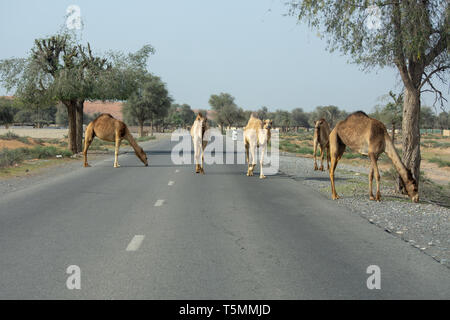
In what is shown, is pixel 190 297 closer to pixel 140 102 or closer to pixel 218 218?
pixel 218 218

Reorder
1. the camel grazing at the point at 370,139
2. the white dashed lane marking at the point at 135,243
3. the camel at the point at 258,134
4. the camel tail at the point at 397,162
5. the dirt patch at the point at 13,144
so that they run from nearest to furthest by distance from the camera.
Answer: the white dashed lane marking at the point at 135,243, the camel tail at the point at 397,162, the camel grazing at the point at 370,139, the camel at the point at 258,134, the dirt patch at the point at 13,144

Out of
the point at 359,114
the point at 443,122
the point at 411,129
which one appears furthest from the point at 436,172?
the point at 443,122

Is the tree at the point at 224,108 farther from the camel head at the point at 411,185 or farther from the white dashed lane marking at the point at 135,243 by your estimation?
the white dashed lane marking at the point at 135,243

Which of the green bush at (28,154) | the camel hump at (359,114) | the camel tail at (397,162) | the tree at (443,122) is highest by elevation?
the tree at (443,122)

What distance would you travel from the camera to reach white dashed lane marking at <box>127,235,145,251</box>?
269 inches

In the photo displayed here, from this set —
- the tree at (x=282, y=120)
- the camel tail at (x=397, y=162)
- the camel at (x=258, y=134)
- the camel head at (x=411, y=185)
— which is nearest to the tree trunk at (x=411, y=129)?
the camel tail at (x=397, y=162)

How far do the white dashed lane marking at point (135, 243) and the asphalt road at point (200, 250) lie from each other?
0.10 ft

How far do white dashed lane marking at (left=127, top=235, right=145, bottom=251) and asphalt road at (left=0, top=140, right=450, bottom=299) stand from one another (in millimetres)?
29

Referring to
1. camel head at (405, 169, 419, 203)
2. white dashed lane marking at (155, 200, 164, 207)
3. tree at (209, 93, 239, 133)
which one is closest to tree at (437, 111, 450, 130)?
tree at (209, 93, 239, 133)

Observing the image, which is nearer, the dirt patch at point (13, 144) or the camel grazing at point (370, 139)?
the camel grazing at point (370, 139)

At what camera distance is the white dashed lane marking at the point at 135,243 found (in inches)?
269

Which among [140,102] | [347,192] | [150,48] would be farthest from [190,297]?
[140,102]

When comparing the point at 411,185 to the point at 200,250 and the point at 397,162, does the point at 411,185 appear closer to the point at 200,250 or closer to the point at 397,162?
the point at 397,162

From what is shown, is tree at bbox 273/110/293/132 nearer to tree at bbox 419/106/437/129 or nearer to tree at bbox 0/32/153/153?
tree at bbox 419/106/437/129
